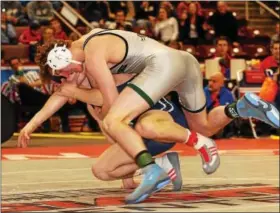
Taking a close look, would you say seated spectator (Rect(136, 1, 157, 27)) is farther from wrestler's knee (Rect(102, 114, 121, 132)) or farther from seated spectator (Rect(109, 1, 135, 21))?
wrestler's knee (Rect(102, 114, 121, 132))

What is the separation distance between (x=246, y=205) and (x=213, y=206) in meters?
0.18

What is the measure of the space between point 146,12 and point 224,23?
58.6 inches

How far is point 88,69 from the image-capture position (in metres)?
5.27

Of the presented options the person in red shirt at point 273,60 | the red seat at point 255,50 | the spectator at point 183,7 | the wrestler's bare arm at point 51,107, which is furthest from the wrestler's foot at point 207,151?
the spectator at point 183,7

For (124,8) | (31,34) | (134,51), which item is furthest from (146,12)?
(134,51)

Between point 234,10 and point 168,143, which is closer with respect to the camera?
point 168,143

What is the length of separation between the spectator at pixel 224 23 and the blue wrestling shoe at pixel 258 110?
35.8 feet

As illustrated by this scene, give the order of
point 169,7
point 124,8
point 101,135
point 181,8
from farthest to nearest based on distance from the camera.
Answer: point 124,8
point 181,8
point 169,7
point 101,135

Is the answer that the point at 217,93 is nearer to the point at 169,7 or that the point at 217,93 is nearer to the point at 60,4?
the point at 169,7

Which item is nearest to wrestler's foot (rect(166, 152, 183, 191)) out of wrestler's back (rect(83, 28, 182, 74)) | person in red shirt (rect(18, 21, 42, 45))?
wrestler's back (rect(83, 28, 182, 74))

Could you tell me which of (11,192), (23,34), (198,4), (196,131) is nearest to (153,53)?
(196,131)

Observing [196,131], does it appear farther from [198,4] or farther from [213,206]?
[198,4]

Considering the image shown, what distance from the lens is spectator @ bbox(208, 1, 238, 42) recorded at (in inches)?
657

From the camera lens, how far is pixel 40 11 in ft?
52.0
